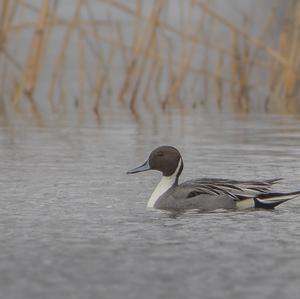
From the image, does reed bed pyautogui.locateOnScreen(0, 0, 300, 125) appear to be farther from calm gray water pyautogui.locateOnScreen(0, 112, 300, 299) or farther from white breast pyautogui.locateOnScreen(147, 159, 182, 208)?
white breast pyautogui.locateOnScreen(147, 159, 182, 208)

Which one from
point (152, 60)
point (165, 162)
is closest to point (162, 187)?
point (165, 162)

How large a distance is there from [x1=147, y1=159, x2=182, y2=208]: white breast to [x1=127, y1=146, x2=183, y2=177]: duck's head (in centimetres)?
2

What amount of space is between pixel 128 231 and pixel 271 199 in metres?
1.39

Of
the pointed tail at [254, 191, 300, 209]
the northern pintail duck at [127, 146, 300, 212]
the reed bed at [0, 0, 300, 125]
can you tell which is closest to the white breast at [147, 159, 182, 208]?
the northern pintail duck at [127, 146, 300, 212]

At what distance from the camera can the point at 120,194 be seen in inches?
324

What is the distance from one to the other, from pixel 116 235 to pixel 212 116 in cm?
1036

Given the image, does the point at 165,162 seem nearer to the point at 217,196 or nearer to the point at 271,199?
the point at 217,196

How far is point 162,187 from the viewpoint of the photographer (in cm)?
796

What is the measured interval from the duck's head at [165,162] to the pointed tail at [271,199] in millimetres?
828

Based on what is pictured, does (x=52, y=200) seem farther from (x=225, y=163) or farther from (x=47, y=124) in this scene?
(x=47, y=124)

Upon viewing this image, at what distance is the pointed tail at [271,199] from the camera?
294 inches

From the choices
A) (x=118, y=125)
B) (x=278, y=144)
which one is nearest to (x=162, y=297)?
(x=278, y=144)

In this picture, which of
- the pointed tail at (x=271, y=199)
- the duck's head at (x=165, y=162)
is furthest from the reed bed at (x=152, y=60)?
the pointed tail at (x=271, y=199)

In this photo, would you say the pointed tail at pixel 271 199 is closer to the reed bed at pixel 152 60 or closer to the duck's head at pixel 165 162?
the duck's head at pixel 165 162
